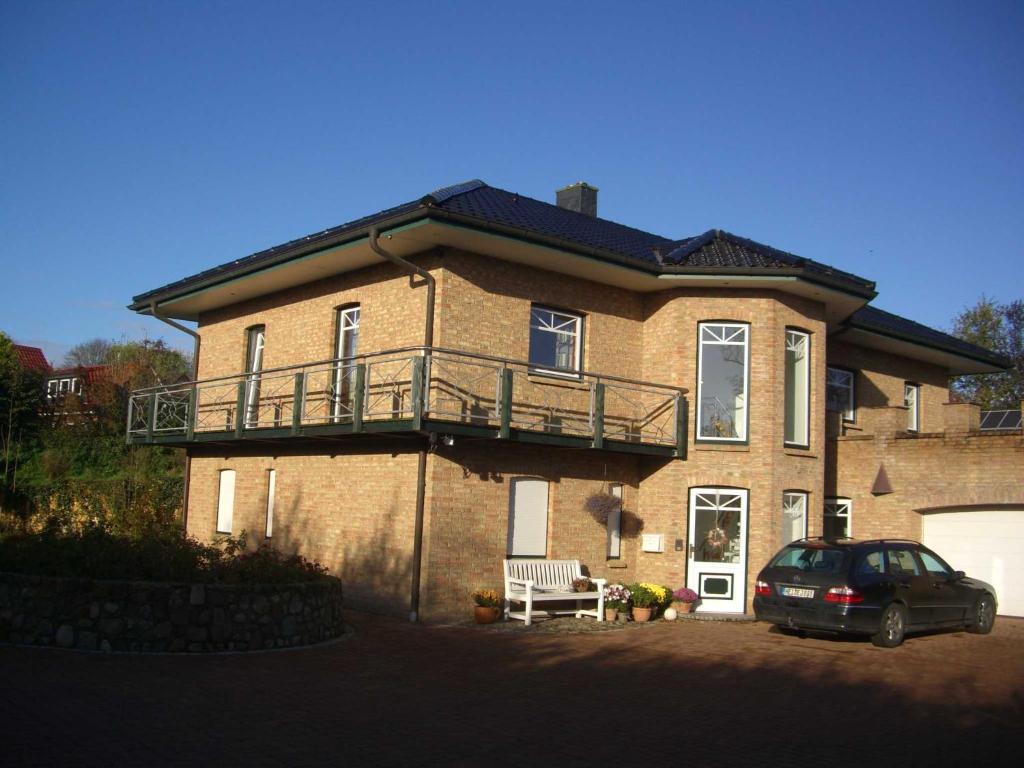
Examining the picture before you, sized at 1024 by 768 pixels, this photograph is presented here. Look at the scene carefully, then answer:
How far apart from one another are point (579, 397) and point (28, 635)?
968 cm

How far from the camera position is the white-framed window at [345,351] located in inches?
726

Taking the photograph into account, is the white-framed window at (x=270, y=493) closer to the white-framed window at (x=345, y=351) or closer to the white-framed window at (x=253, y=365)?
the white-framed window at (x=253, y=365)

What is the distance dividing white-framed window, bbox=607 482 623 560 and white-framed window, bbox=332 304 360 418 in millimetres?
5051

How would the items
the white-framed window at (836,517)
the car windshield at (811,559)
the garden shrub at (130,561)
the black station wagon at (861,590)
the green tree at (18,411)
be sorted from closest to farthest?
the garden shrub at (130,561)
the black station wagon at (861,590)
the car windshield at (811,559)
the white-framed window at (836,517)
the green tree at (18,411)

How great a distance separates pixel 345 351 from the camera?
62.5 ft

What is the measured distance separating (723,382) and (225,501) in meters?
11.2

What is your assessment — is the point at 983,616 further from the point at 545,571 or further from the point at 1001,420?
the point at 1001,420

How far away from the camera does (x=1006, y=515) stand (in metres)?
18.9

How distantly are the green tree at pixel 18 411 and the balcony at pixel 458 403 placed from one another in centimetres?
1639

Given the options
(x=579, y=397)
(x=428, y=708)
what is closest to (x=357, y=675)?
(x=428, y=708)

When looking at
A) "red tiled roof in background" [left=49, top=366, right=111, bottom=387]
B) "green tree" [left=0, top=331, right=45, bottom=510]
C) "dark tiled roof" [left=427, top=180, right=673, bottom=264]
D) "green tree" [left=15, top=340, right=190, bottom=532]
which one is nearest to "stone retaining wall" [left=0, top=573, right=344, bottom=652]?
"dark tiled roof" [left=427, top=180, right=673, bottom=264]

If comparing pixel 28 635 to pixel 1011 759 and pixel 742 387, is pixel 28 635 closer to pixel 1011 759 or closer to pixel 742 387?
pixel 1011 759

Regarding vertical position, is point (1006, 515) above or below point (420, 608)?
above

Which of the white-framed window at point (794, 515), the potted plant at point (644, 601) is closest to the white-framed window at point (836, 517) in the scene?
the white-framed window at point (794, 515)
